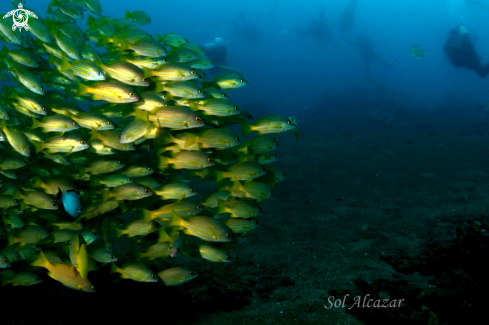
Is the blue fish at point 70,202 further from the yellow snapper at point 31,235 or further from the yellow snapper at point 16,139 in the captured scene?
the yellow snapper at point 31,235

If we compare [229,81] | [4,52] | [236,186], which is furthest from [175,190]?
[4,52]

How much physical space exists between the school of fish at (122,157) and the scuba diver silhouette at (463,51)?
24.4m

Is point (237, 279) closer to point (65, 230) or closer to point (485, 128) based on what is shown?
point (65, 230)

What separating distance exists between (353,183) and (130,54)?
8386mm

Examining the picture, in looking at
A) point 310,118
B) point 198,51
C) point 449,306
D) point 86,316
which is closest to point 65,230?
point 86,316

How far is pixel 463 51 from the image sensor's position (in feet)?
69.9

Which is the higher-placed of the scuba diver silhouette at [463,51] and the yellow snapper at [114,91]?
the scuba diver silhouette at [463,51]

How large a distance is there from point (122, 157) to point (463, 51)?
26.4 meters

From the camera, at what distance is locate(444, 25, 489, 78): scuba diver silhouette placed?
68.9 ft

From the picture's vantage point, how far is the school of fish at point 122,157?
12.0 feet

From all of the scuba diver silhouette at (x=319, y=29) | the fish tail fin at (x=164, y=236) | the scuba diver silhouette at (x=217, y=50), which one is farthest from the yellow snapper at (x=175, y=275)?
the scuba diver silhouette at (x=319, y=29)

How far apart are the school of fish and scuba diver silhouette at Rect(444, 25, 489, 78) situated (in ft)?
80.0

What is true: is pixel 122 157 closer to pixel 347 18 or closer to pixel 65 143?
pixel 65 143

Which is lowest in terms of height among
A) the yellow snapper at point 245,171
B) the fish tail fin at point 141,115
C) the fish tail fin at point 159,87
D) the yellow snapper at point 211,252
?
the yellow snapper at point 211,252
